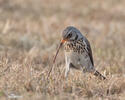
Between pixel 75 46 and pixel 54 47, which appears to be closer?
pixel 75 46

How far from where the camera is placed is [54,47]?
11625 millimetres

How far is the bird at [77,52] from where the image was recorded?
7.88 m

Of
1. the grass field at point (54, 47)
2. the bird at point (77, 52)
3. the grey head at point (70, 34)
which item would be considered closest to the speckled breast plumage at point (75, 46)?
the bird at point (77, 52)

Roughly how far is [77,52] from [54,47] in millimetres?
3427

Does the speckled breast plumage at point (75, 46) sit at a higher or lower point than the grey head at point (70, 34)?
lower

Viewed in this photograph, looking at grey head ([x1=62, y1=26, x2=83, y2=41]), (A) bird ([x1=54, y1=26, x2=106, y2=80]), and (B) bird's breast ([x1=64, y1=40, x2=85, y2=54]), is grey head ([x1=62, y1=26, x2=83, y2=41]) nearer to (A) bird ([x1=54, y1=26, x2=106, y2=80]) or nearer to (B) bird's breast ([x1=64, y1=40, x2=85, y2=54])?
(A) bird ([x1=54, y1=26, x2=106, y2=80])

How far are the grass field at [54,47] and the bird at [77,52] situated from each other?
247 millimetres

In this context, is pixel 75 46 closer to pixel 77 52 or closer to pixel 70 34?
pixel 77 52

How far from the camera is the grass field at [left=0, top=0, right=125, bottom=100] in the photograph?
671 cm

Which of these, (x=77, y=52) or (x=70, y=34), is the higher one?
(x=70, y=34)

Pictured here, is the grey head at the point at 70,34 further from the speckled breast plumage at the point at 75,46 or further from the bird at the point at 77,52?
the speckled breast plumage at the point at 75,46

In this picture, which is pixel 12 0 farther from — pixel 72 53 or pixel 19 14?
pixel 72 53

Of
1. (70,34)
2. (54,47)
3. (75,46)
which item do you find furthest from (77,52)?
(54,47)

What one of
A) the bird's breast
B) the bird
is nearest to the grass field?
the bird
